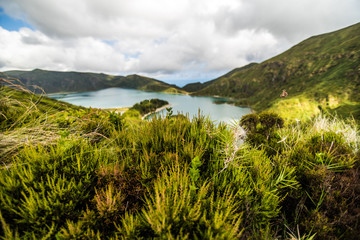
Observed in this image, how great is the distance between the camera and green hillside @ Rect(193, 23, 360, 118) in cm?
8218

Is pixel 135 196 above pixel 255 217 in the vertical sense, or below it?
above

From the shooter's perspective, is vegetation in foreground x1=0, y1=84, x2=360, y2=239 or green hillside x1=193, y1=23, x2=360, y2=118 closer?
vegetation in foreground x1=0, y1=84, x2=360, y2=239

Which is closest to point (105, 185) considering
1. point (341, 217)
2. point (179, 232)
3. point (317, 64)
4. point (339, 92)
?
point (179, 232)

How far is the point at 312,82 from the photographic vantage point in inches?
4616

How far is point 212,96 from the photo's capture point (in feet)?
654

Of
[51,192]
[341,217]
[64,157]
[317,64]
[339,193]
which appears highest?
[317,64]

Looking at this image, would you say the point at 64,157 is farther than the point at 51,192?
Yes

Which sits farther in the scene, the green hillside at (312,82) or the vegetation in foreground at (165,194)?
the green hillside at (312,82)

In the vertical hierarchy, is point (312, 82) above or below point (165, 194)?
above

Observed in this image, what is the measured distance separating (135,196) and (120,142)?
4.74ft

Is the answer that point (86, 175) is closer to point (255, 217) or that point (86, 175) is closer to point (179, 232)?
point (179, 232)

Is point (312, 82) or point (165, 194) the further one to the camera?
point (312, 82)

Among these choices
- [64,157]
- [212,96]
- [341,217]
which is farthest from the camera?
[212,96]

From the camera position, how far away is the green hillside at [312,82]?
82175 millimetres
